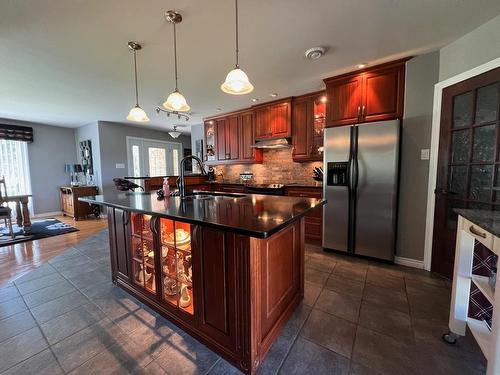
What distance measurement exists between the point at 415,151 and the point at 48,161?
26.3 ft

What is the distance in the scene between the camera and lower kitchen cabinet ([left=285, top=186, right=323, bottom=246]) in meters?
3.14

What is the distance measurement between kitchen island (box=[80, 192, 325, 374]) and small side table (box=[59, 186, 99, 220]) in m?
4.31

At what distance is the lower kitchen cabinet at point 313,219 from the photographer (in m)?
3.14

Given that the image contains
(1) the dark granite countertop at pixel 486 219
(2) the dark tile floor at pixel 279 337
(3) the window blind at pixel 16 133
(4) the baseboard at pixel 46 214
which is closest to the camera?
(1) the dark granite countertop at pixel 486 219

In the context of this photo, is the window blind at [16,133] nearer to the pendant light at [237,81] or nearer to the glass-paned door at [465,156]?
the pendant light at [237,81]

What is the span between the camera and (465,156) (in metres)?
2.02

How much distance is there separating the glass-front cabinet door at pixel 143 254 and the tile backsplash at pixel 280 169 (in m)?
2.83

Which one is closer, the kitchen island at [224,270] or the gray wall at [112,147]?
the kitchen island at [224,270]

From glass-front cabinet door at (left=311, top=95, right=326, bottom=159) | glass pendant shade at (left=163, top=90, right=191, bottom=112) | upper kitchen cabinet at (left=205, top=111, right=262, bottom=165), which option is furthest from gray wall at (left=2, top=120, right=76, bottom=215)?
glass-front cabinet door at (left=311, top=95, right=326, bottom=159)

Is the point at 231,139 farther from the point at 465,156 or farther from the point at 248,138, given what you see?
the point at 465,156

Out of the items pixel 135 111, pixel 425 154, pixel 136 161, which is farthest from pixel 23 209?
pixel 425 154

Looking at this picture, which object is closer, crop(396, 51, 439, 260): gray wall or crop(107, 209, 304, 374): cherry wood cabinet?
crop(107, 209, 304, 374): cherry wood cabinet

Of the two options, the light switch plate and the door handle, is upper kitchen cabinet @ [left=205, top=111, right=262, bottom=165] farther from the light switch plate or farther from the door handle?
the door handle

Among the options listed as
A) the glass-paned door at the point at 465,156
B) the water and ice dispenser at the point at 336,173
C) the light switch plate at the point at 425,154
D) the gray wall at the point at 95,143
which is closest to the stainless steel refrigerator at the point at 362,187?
the water and ice dispenser at the point at 336,173
